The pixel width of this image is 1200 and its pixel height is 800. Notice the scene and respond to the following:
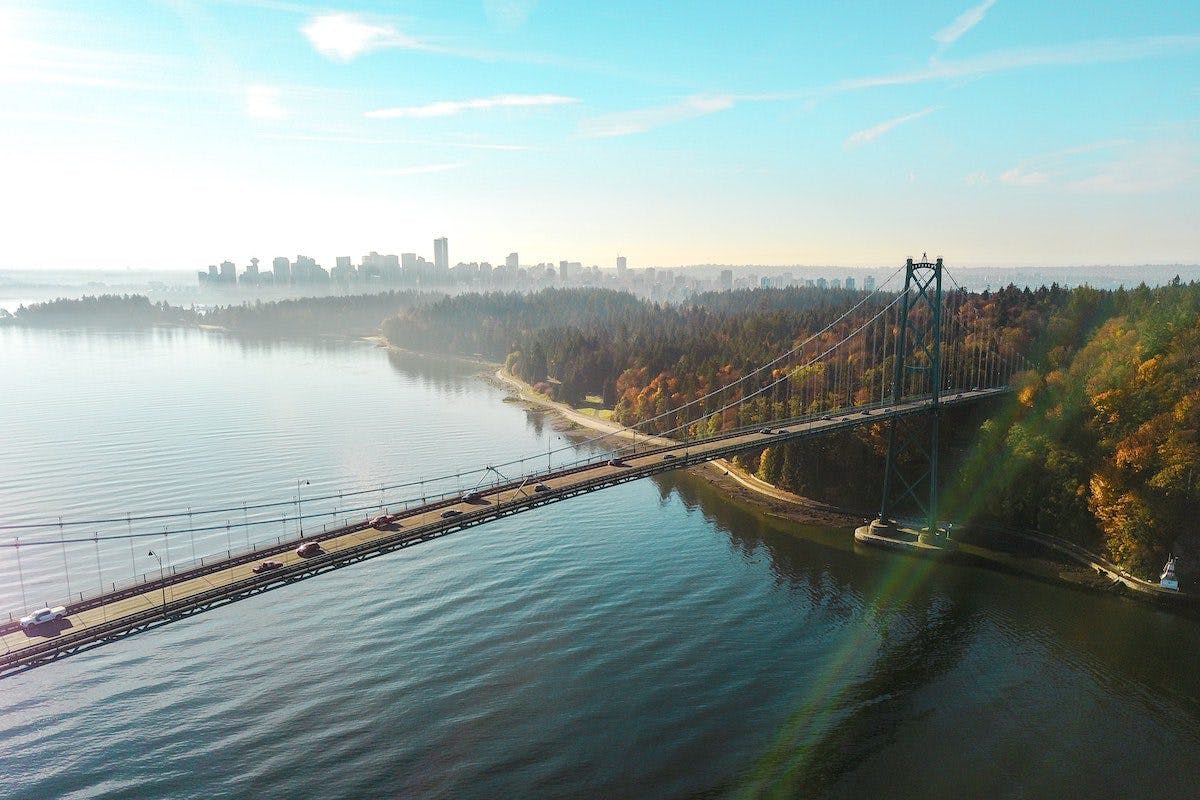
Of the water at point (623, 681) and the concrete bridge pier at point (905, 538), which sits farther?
the concrete bridge pier at point (905, 538)

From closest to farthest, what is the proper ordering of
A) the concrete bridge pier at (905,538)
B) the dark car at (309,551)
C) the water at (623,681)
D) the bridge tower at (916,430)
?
the water at (623,681) → the dark car at (309,551) → the concrete bridge pier at (905,538) → the bridge tower at (916,430)

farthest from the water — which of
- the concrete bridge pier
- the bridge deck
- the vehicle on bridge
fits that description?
the vehicle on bridge

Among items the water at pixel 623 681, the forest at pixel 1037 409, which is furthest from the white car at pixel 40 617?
the forest at pixel 1037 409

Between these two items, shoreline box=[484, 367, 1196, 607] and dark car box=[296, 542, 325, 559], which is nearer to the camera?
dark car box=[296, 542, 325, 559]

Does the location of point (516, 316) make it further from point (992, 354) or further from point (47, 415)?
point (992, 354)

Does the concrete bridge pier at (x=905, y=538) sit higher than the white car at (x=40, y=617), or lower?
lower

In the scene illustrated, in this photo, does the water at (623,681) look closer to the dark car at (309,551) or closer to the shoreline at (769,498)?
the shoreline at (769,498)

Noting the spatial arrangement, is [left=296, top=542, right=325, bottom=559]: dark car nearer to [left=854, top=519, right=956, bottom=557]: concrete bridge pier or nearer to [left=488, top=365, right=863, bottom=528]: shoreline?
[left=488, top=365, right=863, bottom=528]: shoreline
